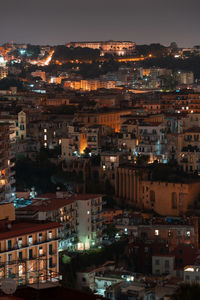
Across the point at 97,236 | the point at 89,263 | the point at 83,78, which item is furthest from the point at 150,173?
the point at 83,78

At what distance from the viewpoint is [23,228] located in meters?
17.3

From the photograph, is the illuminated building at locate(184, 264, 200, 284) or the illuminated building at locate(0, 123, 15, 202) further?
the illuminated building at locate(0, 123, 15, 202)

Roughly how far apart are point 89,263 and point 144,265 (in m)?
1.98

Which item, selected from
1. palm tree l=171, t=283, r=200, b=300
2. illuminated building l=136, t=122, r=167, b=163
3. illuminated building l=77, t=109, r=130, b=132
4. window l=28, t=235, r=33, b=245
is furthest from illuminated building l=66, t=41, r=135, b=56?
palm tree l=171, t=283, r=200, b=300

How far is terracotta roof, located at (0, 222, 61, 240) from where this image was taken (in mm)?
16911

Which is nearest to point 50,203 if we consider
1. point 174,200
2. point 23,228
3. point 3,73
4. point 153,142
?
point 23,228

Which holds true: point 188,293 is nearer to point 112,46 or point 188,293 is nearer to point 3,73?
point 3,73

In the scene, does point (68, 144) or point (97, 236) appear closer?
point (97, 236)

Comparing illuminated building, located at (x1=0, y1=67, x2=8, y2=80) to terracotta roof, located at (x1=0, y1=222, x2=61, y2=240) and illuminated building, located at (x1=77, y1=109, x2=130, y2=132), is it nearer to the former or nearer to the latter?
illuminated building, located at (x1=77, y1=109, x2=130, y2=132)

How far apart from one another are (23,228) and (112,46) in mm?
62398

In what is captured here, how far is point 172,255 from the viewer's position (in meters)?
23.4

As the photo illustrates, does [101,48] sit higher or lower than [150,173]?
higher

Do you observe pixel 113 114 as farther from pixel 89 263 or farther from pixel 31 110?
pixel 89 263

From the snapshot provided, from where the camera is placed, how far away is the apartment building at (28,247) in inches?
647
